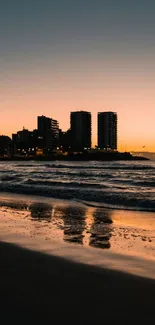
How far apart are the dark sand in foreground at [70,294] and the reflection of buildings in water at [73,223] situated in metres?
3.05

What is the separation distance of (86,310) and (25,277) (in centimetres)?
184

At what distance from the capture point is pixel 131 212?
17.8 metres

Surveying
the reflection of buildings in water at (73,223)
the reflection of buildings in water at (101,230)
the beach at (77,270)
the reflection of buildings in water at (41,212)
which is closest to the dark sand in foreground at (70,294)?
the beach at (77,270)

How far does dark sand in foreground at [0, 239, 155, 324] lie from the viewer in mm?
5039

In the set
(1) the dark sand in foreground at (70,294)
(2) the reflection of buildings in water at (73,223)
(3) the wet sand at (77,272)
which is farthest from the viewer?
(2) the reflection of buildings in water at (73,223)

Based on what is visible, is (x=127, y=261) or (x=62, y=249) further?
(x=62, y=249)

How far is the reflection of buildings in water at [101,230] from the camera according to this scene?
10.3m

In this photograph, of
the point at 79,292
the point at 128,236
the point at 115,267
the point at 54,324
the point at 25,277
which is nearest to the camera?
the point at 54,324

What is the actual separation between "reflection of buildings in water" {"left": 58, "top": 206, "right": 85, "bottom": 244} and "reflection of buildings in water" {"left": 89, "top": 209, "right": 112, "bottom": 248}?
383 millimetres

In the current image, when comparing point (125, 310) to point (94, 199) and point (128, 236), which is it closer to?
point (128, 236)

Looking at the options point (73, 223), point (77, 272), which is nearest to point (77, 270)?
point (77, 272)

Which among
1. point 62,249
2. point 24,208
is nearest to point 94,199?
point 24,208

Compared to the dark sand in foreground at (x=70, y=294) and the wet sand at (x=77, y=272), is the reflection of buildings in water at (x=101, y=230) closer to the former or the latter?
the wet sand at (x=77, y=272)

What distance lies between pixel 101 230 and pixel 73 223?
6.00 ft
